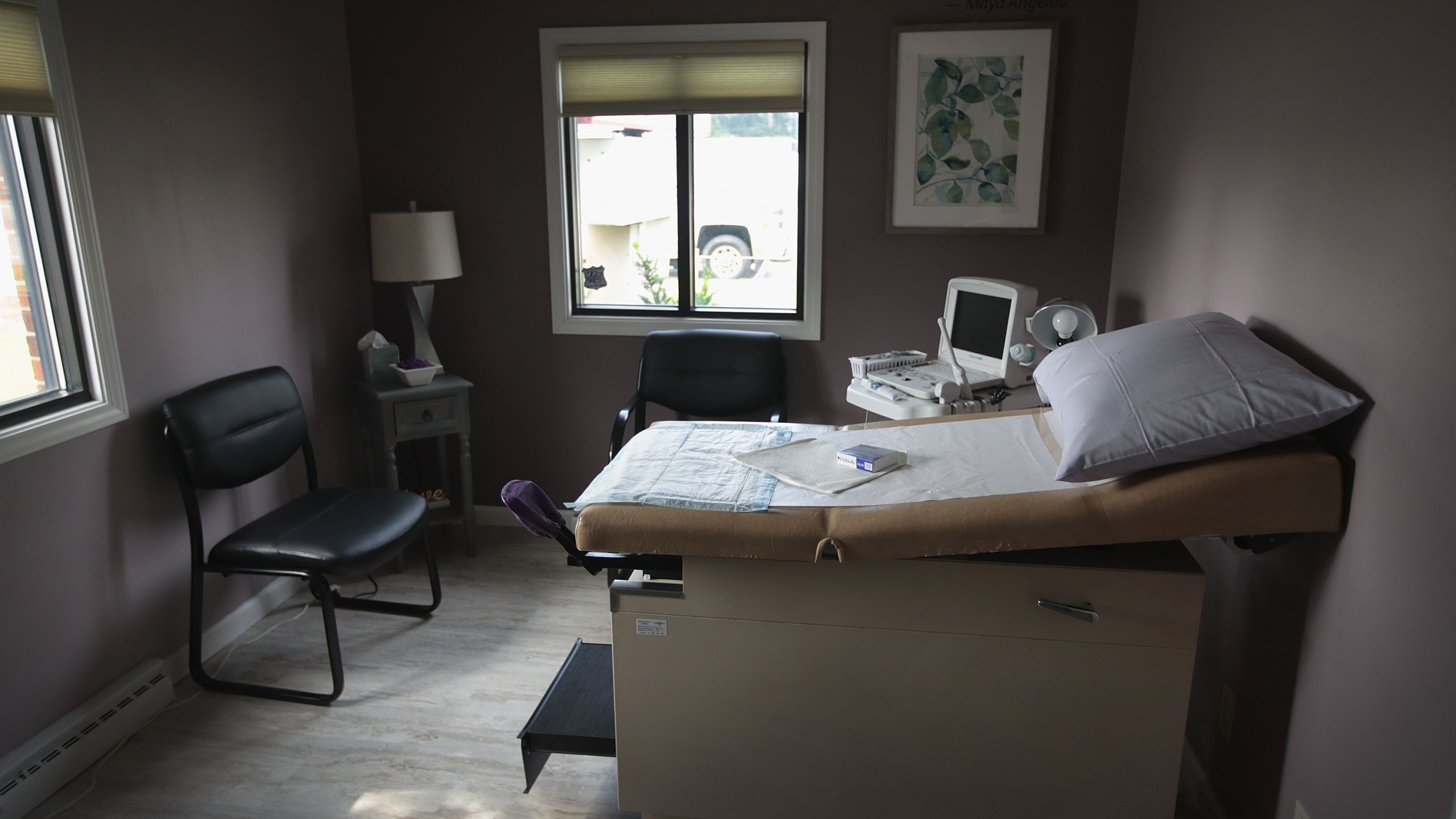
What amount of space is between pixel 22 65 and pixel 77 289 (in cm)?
57

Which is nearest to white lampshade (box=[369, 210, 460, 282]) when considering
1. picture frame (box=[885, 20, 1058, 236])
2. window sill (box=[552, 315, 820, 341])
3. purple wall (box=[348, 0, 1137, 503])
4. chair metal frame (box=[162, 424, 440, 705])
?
purple wall (box=[348, 0, 1137, 503])

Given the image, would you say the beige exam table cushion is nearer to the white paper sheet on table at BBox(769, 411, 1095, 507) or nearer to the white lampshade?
the white paper sheet on table at BBox(769, 411, 1095, 507)

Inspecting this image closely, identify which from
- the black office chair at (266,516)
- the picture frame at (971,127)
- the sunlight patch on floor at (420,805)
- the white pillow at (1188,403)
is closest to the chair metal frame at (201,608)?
the black office chair at (266,516)

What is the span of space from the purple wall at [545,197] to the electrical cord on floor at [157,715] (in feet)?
3.42

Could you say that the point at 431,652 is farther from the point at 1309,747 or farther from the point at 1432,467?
the point at 1432,467

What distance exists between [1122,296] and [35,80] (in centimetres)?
337

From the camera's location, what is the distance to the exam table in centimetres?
182

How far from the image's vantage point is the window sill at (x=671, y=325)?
12.4ft

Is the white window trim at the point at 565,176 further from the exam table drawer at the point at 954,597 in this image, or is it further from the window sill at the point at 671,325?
the exam table drawer at the point at 954,597

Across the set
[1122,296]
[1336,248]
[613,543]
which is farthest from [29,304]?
[1122,296]

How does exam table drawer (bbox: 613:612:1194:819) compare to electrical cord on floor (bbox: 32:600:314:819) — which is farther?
electrical cord on floor (bbox: 32:600:314:819)

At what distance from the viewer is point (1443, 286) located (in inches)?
56.0

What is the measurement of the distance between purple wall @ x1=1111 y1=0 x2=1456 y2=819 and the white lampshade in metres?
2.64

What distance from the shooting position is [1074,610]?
6.07 ft
